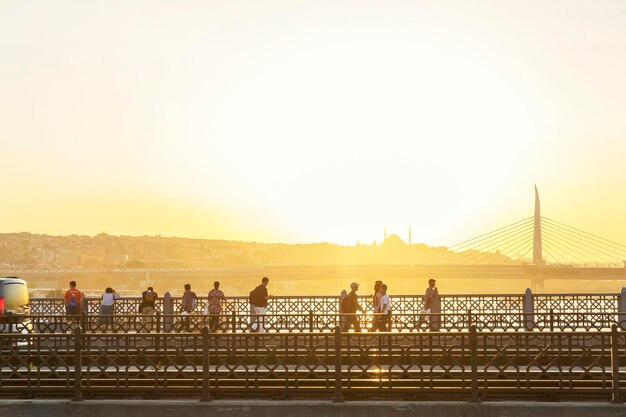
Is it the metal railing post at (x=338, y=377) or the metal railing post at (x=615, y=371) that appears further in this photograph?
the metal railing post at (x=338, y=377)

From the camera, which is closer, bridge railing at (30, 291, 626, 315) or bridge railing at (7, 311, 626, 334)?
bridge railing at (7, 311, 626, 334)

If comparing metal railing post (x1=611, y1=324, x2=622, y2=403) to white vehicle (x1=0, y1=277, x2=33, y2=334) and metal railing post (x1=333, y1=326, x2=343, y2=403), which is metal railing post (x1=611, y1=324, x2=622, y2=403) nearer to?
metal railing post (x1=333, y1=326, x2=343, y2=403)

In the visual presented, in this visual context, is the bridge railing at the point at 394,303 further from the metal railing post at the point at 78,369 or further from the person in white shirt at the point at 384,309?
the metal railing post at the point at 78,369

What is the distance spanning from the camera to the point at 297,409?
12.3 meters

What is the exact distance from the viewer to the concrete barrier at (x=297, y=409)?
474 inches

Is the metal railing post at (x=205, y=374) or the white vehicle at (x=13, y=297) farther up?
the white vehicle at (x=13, y=297)

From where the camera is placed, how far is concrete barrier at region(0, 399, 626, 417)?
474 inches

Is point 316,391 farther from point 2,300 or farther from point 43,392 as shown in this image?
point 2,300

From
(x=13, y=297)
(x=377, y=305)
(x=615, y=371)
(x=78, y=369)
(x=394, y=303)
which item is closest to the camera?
(x=615, y=371)

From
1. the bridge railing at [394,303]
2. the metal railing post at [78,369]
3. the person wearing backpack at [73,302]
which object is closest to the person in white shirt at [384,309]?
the bridge railing at [394,303]

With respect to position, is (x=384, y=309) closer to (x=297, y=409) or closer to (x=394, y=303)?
(x=394, y=303)

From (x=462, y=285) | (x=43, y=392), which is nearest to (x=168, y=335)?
(x=43, y=392)

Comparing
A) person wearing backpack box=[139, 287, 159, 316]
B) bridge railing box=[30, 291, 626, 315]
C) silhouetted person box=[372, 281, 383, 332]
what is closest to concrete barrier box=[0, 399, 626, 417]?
silhouetted person box=[372, 281, 383, 332]

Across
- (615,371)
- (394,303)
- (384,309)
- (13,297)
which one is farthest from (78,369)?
(394,303)
